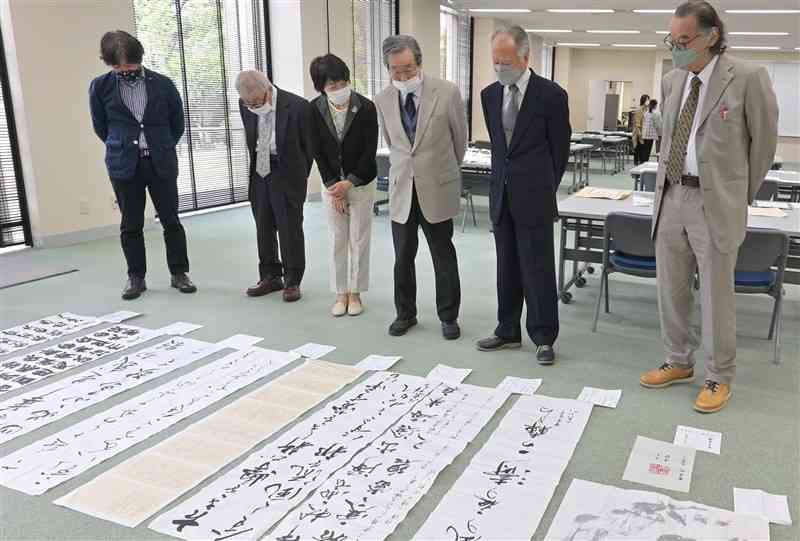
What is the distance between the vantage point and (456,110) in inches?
129

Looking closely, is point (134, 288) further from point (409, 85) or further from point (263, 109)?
point (409, 85)

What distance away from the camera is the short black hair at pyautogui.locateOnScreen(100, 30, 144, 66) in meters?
3.86

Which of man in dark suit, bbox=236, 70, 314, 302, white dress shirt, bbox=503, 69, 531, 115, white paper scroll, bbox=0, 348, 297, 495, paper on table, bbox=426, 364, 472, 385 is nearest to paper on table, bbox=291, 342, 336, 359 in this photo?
white paper scroll, bbox=0, 348, 297, 495

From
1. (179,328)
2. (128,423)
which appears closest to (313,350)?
(179,328)

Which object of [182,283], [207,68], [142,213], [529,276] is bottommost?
[182,283]

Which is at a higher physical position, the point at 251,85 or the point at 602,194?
Result: the point at 251,85

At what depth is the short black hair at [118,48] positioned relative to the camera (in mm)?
3855

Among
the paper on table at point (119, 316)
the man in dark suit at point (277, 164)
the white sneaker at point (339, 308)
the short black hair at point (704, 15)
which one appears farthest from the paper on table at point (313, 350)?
the short black hair at point (704, 15)

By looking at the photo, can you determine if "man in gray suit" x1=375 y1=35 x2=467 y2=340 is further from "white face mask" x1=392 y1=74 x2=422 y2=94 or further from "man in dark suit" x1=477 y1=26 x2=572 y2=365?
"man in dark suit" x1=477 y1=26 x2=572 y2=365

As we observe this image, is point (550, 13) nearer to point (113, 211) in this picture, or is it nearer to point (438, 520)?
point (113, 211)

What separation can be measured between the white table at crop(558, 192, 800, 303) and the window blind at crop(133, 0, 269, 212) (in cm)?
473

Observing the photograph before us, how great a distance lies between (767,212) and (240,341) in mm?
3070

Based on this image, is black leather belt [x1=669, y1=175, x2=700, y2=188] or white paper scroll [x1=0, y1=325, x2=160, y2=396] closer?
black leather belt [x1=669, y1=175, x2=700, y2=188]

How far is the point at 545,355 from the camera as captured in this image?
314cm
